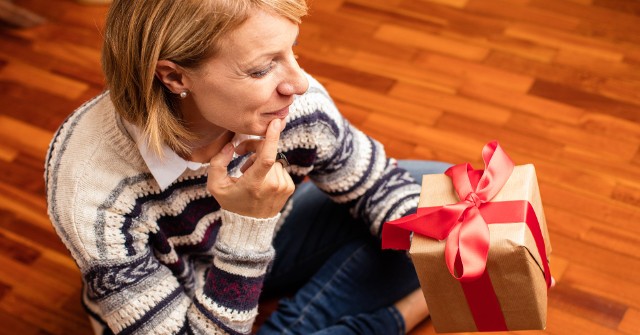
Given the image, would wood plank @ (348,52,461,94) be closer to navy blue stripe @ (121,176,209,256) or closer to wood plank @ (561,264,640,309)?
wood plank @ (561,264,640,309)

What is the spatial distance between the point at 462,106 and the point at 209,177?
1031 mm

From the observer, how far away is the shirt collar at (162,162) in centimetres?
128

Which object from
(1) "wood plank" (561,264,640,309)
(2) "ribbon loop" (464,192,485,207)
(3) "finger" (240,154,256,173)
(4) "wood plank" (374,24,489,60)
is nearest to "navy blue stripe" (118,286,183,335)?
(3) "finger" (240,154,256,173)

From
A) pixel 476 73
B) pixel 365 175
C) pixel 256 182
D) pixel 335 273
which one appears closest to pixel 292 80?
pixel 256 182

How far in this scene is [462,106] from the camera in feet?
7.15

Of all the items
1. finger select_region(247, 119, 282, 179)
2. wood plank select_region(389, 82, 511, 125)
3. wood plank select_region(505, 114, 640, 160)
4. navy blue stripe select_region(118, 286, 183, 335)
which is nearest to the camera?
finger select_region(247, 119, 282, 179)

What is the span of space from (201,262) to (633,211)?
0.92 m

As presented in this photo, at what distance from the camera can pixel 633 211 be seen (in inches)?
74.1

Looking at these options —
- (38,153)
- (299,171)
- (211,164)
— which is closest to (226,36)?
(211,164)

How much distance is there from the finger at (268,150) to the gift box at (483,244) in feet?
0.69

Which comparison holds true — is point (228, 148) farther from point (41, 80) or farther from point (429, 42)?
point (41, 80)

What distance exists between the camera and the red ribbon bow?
48.1 inches

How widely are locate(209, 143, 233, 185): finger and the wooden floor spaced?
57cm

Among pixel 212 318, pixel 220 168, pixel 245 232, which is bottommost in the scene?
pixel 212 318
